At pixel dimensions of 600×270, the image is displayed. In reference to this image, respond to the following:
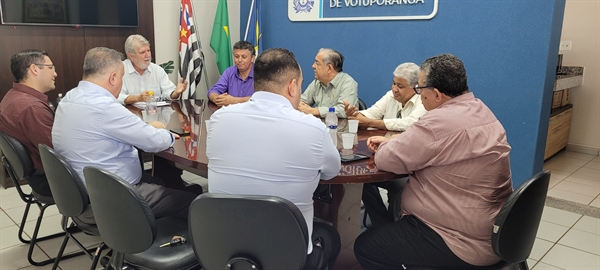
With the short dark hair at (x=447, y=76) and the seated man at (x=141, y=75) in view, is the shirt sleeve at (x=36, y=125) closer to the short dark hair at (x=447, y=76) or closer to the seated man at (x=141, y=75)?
the seated man at (x=141, y=75)

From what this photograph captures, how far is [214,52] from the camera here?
18.0 feet

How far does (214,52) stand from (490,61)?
3228 millimetres

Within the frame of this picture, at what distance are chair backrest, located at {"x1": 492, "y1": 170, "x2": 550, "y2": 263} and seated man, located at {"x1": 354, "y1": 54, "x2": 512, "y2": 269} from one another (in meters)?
0.10

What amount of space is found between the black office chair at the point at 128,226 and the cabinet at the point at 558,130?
15.0 feet

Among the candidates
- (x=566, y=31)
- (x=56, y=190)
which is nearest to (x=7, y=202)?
(x=56, y=190)

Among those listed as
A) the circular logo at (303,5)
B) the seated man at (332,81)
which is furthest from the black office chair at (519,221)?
the circular logo at (303,5)

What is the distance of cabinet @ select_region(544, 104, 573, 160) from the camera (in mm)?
5008

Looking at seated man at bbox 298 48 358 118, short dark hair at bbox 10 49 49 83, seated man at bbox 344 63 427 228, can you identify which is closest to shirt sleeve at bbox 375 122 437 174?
seated man at bbox 344 63 427 228

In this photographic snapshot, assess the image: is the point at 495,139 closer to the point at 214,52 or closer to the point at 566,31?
the point at 214,52

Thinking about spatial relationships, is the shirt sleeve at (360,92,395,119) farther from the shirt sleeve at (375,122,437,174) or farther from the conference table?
the shirt sleeve at (375,122,437,174)

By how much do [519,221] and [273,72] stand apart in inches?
41.0

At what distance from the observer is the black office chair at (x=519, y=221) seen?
1.54 m

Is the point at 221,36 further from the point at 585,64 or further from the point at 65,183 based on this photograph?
the point at 585,64

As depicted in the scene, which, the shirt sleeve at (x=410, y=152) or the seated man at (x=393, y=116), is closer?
the shirt sleeve at (x=410, y=152)
